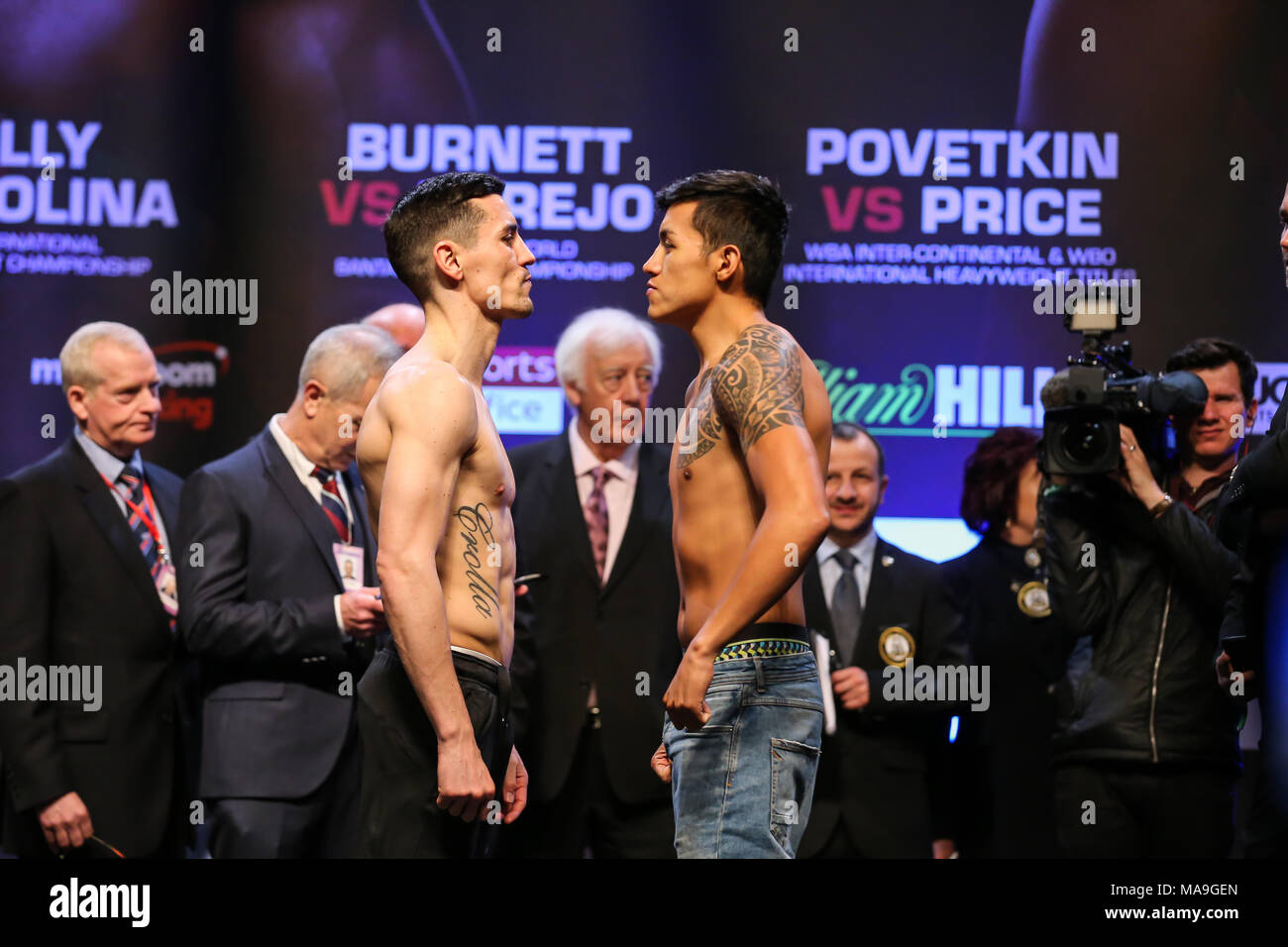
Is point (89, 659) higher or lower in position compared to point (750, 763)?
higher

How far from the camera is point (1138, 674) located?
3.82 metres

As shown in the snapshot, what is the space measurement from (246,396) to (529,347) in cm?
108

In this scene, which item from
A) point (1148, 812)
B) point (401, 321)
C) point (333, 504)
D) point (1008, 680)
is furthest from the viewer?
point (401, 321)

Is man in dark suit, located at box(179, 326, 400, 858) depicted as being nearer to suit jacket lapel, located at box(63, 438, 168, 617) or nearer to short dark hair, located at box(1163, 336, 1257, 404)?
suit jacket lapel, located at box(63, 438, 168, 617)

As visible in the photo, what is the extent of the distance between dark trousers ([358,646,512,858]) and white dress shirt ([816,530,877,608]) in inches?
73.8

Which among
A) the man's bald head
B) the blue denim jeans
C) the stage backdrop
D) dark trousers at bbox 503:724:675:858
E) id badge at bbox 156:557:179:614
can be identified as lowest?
dark trousers at bbox 503:724:675:858

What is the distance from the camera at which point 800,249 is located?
525cm

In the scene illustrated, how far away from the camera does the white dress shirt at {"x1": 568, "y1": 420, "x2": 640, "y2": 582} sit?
4.77m

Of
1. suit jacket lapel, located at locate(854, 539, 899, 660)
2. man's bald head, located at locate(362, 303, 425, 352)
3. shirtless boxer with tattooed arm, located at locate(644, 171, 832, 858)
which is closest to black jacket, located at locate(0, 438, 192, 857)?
man's bald head, located at locate(362, 303, 425, 352)

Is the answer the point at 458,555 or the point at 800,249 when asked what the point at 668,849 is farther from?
the point at 800,249

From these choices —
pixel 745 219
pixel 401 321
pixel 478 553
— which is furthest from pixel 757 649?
pixel 401 321

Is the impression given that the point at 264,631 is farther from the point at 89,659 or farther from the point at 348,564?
the point at 89,659

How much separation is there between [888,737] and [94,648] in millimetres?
2483

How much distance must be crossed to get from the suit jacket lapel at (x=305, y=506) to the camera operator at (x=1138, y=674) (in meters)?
2.15
